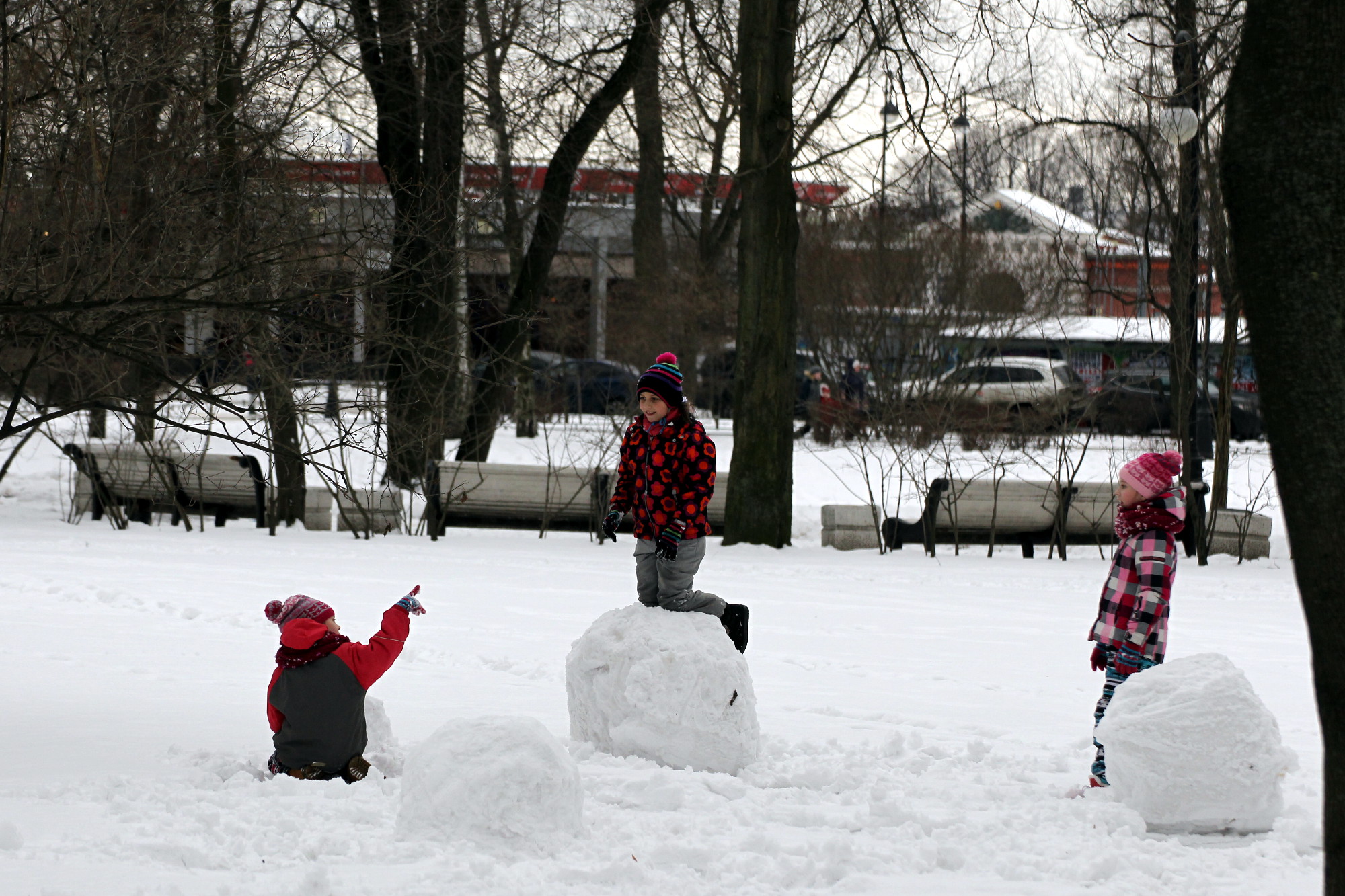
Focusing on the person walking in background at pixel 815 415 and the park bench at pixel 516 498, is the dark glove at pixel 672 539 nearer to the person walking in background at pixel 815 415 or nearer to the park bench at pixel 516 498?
the park bench at pixel 516 498

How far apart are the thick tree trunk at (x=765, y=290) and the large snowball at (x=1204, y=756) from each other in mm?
8074

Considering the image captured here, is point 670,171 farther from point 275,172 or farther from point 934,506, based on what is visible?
point 275,172

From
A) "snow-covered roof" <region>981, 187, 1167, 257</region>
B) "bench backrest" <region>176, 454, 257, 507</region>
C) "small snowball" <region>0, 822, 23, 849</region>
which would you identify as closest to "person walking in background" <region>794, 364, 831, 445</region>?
"snow-covered roof" <region>981, 187, 1167, 257</region>

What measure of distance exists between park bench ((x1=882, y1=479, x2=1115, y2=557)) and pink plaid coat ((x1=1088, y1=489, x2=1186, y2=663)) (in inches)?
306

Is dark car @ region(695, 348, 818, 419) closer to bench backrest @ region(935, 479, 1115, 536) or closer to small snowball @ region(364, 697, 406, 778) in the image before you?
bench backrest @ region(935, 479, 1115, 536)

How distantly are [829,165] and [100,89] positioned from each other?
561 inches

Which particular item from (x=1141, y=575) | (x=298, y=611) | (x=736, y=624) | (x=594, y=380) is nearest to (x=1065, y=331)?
(x=594, y=380)

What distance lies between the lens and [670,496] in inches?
231

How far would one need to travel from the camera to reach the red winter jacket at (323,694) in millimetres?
4750

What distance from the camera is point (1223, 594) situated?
1073 cm

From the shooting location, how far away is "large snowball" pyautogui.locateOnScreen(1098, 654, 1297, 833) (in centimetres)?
453

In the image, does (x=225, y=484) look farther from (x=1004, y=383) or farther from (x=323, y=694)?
(x=1004, y=383)

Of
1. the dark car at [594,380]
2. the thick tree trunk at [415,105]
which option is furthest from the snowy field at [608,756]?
the dark car at [594,380]

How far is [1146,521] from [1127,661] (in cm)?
53
